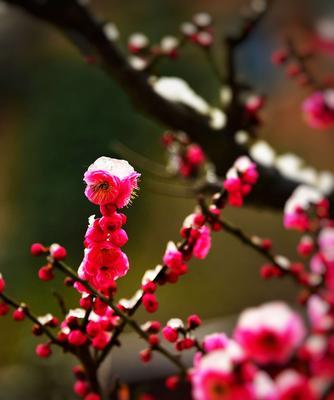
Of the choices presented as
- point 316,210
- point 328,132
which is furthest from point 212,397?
point 328,132

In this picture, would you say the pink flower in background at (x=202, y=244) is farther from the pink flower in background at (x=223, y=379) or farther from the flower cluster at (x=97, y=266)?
the pink flower in background at (x=223, y=379)

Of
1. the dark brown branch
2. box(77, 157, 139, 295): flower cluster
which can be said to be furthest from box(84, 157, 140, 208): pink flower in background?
the dark brown branch

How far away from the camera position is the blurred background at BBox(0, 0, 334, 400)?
2812 mm

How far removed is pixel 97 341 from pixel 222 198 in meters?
Answer: 0.21

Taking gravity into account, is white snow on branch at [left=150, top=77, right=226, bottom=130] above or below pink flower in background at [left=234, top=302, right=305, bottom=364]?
above

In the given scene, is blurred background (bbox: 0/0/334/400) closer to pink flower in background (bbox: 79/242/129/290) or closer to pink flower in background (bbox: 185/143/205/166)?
pink flower in background (bbox: 185/143/205/166)

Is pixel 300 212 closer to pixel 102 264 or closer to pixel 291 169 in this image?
pixel 102 264

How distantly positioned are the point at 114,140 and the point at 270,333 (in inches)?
82.0

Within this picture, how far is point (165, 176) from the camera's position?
1.30 meters

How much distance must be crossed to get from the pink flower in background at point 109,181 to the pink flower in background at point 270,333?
179mm

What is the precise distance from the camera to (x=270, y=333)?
1.40 feet

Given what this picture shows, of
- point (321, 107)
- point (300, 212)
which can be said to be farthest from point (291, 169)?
point (300, 212)

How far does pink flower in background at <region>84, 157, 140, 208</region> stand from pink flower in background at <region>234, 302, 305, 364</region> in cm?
18

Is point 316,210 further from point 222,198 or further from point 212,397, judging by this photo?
point 212,397
